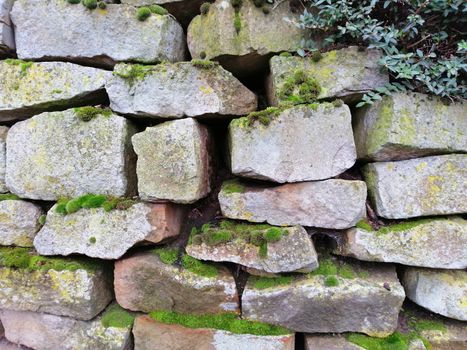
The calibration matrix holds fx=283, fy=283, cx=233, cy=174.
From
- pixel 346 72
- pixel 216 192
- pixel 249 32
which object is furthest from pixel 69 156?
pixel 346 72

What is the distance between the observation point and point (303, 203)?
6.58ft

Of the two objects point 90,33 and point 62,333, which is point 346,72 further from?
point 62,333

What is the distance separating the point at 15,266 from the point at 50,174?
2.60 feet

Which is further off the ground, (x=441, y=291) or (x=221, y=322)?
(x=441, y=291)

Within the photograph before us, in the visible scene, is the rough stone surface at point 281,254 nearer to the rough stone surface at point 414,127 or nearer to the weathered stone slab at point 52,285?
the rough stone surface at point 414,127

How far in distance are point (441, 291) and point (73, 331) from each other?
282 cm

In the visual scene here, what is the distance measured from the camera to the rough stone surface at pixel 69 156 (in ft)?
7.11

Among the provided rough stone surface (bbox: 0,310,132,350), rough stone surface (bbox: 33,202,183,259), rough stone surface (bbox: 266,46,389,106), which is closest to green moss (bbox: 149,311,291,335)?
rough stone surface (bbox: 0,310,132,350)

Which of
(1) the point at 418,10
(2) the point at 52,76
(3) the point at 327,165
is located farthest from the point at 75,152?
(1) the point at 418,10

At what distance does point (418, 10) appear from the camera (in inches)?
73.5

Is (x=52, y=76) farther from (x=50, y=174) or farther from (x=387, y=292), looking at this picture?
(x=387, y=292)

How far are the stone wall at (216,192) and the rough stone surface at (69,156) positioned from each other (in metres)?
0.01

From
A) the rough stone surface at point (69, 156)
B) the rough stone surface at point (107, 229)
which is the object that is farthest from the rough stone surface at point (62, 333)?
the rough stone surface at point (69, 156)

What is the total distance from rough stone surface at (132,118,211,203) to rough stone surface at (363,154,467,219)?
53.1 inches
